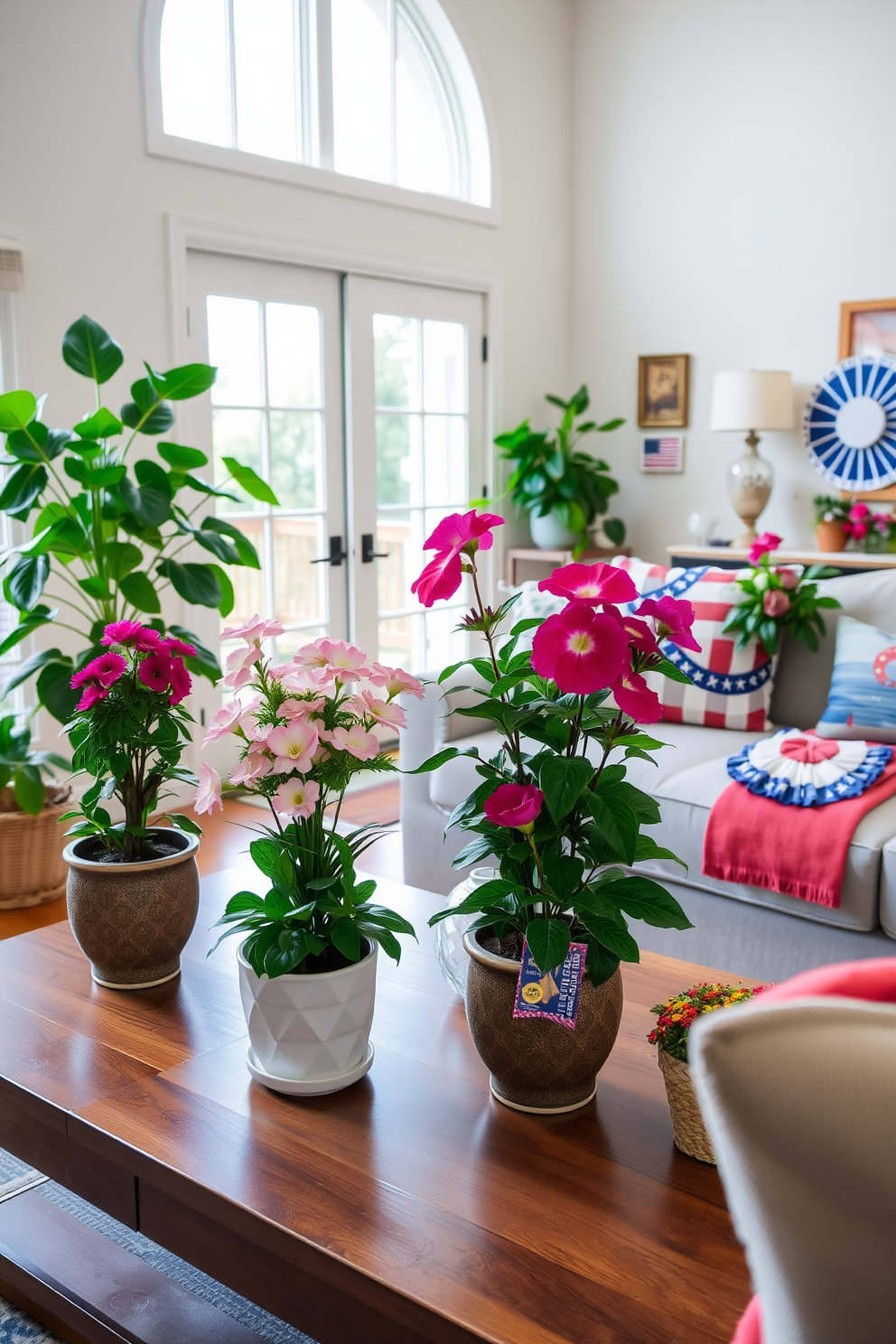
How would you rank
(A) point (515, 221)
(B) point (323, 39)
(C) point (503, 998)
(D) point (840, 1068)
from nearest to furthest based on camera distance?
(D) point (840, 1068)
(C) point (503, 998)
(B) point (323, 39)
(A) point (515, 221)

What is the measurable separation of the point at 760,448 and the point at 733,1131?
4984mm

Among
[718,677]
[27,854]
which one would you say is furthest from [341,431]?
[718,677]

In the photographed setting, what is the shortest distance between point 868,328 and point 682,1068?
432 cm

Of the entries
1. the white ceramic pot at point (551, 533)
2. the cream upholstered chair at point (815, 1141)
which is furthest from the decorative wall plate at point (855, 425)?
the cream upholstered chair at point (815, 1141)

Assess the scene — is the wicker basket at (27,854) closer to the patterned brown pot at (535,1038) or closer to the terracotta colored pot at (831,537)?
the patterned brown pot at (535,1038)

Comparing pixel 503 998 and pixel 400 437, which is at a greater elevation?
pixel 400 437

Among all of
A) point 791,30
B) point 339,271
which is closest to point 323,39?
point 339,271

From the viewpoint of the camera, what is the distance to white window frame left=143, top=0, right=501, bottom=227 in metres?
3.71

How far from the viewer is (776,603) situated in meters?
2.78

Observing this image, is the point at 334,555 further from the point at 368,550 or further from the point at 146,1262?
the point at 146,1262

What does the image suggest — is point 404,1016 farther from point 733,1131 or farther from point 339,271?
point 339,271

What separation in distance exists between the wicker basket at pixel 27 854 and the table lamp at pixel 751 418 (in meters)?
3.09

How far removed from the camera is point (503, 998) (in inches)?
47.1

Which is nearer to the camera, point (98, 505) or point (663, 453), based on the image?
point (98, 505)
